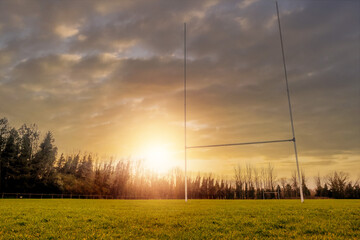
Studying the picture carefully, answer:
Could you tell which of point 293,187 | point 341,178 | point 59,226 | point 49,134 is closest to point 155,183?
point 49,134

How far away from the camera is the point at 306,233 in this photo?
24.7ft

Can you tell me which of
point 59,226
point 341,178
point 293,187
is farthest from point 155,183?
point 59,226

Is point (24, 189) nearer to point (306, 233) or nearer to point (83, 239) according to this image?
point (83, 239)

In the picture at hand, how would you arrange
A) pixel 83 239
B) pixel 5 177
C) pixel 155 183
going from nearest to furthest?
pixel 83 239
pixel 5 177
pixel 155 183

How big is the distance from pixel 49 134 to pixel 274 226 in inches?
2617

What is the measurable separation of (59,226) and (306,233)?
8097 mm

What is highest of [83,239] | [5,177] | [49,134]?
[49,134]

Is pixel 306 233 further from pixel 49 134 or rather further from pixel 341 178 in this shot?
pixel 49 134

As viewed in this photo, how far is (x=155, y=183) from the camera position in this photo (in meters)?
90.1

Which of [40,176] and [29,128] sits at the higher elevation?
[29,128]

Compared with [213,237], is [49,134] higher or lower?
higher

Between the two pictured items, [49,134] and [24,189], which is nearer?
[24,189]

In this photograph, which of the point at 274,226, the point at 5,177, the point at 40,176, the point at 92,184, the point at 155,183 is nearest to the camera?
the point at 274,226

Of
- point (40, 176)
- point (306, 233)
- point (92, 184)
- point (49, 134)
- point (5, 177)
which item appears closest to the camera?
point (306, 233)
